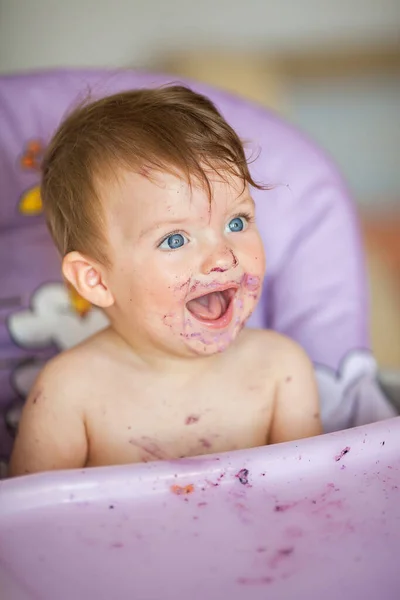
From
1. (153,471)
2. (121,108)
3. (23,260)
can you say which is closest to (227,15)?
(23,260)

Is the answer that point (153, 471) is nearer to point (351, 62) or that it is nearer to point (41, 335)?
point (41, 335)

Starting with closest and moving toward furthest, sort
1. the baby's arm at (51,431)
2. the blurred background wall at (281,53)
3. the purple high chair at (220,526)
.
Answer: the purple high chair at (220,526) < the baby's arm at (51,431) < the blurred background wall at (281,53)

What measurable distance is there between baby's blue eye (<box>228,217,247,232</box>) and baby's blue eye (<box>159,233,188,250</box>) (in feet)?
0.10

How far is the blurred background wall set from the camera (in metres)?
1.85

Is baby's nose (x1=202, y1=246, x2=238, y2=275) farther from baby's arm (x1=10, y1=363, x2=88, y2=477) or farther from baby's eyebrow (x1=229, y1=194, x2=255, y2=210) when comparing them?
baby's arm (x1=10, y1=363, x2=88, y2=477)

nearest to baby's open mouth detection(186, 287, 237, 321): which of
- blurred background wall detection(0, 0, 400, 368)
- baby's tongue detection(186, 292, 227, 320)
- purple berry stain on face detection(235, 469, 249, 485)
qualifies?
baby's tongue detection(186, 292, 227, 320)

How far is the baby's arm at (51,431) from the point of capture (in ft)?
2.02

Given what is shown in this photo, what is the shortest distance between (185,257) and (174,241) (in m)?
0.01

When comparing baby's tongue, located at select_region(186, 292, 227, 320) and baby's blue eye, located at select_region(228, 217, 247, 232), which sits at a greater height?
baby's blue eye, located at select_region(228, 217, 247, 232)

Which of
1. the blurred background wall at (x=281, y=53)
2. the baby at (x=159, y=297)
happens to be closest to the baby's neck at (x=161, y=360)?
the baby at (x=159, y=297)

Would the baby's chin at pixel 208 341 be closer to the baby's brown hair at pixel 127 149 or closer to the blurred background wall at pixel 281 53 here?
the baby's brown hair at pixel 127 149

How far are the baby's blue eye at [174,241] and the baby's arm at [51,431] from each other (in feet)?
0.49

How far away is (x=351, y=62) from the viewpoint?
1.97 m

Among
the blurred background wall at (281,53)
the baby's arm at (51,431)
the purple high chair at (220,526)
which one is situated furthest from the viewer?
the blurred background wall at (281,53)
